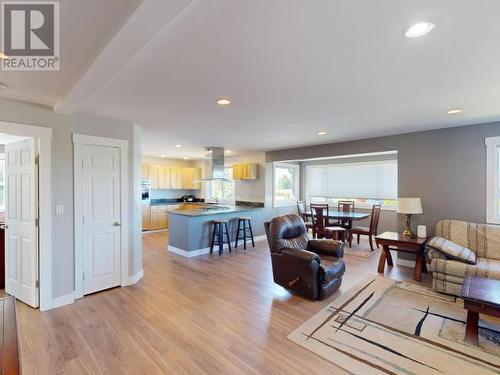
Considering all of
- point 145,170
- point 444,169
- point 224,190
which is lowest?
point 224,190

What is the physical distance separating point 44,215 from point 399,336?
13.3ft

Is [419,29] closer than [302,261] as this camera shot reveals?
Yes

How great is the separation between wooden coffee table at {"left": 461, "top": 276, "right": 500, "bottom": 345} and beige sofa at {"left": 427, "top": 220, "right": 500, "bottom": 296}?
618 millimetres

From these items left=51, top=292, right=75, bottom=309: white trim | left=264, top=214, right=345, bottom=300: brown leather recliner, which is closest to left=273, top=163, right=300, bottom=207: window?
left=264, top=214, right=345, bottom=300: brown leather recliner

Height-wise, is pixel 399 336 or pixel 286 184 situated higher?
pixel 286 184

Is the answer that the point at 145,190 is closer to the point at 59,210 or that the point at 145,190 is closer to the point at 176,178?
the point at 176,178

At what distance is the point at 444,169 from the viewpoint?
167 inches

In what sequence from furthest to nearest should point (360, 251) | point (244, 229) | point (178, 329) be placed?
point (244, 229), point (360, 251), point (178, 329)

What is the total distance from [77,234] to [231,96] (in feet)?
8.63

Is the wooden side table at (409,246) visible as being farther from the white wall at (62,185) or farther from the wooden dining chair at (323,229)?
the white wall at (62,185)

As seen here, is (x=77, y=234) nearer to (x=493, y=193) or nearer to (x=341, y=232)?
(x=341, y=232)

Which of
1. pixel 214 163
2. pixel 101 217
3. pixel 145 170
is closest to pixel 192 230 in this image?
pixel 214 163

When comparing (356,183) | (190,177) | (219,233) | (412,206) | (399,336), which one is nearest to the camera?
(399,336)

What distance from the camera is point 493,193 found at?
12.7ft
